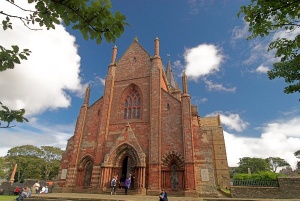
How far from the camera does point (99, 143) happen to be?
21.1 metres

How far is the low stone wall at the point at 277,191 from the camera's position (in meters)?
16.6

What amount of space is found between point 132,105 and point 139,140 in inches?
179

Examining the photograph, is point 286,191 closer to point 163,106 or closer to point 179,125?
point 179,125

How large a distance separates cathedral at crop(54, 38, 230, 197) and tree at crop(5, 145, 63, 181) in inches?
1549

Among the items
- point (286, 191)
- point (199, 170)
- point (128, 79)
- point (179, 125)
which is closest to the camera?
point (286, 191)

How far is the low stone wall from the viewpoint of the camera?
16562 mm

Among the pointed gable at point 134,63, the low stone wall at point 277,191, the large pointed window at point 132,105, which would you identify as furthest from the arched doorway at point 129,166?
the pointed gable at point 134,63

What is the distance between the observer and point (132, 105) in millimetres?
23188

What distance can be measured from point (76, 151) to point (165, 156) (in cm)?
971

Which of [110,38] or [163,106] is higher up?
[163,106]

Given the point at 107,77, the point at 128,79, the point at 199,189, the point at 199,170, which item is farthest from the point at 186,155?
the point at 107,77

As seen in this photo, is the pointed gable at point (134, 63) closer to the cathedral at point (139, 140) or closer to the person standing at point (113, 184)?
the cathedral at point (139, 140)

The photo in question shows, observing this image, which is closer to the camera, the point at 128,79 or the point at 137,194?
the point at 137,194

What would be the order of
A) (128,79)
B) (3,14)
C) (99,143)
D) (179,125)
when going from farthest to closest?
(128,79), (99,143), (179,125), (3,14)
